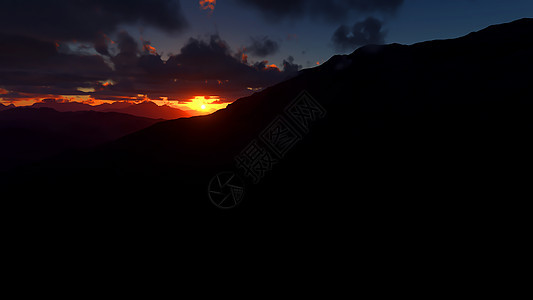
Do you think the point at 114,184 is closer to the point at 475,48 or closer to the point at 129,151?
the point at 129,151

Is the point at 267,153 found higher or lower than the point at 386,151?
lower

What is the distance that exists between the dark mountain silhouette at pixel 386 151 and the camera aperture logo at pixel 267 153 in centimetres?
89

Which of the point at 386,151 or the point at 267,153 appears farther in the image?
the point at 267,153

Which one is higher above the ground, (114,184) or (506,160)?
(506,160)

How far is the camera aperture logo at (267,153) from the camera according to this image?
2550 centimetres

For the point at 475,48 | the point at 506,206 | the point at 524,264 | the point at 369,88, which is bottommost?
the point at 524,264

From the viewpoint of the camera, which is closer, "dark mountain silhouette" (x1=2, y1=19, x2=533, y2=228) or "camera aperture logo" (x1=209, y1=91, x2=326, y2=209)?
"dark mountain silhouette" (x1=2, y1=19, x2=533, y2=228)

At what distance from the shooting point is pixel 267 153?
96.0 ft

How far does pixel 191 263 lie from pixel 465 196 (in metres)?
23.1

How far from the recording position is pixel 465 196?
57.1 ft

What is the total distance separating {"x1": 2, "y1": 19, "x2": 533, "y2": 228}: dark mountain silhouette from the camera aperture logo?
0.89m

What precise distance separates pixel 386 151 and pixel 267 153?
Answer: 13624 mm

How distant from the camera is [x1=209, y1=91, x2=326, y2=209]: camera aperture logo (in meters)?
25.5

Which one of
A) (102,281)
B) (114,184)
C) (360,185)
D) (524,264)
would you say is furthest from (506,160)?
(114,184)
